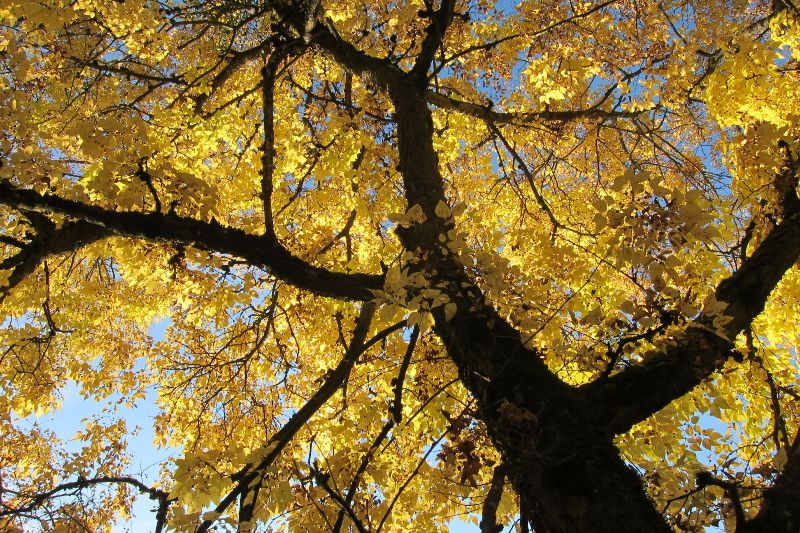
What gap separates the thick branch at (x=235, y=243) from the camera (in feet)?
9.13

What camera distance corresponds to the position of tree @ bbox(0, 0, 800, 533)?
1981 mm

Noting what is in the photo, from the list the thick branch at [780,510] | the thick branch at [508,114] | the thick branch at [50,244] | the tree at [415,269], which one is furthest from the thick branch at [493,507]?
the thick branch at [508,114]

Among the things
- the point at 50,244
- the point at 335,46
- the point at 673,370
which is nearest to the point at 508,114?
the point at 335,46

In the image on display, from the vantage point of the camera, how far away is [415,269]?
274 centimetres

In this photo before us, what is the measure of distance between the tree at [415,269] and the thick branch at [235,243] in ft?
0.05

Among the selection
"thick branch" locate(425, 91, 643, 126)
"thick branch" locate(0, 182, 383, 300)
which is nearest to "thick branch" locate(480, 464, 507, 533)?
"thick branch" locate(0, 182, 383, 300)

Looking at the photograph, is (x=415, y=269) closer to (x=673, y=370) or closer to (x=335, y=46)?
(x=673, y=370)

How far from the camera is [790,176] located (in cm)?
265

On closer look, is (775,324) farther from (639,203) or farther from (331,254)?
(331,254)

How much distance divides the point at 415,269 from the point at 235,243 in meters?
1.17

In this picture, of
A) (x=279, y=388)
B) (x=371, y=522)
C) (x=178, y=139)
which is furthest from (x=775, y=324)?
(x=178, y=139)

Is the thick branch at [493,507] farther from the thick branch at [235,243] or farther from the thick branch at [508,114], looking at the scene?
the thick branch at [508,114]

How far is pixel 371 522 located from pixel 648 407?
1.52 metres

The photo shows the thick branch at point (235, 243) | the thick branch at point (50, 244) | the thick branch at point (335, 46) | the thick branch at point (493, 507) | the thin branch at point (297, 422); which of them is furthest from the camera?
the thick branch at point (335, 46)
